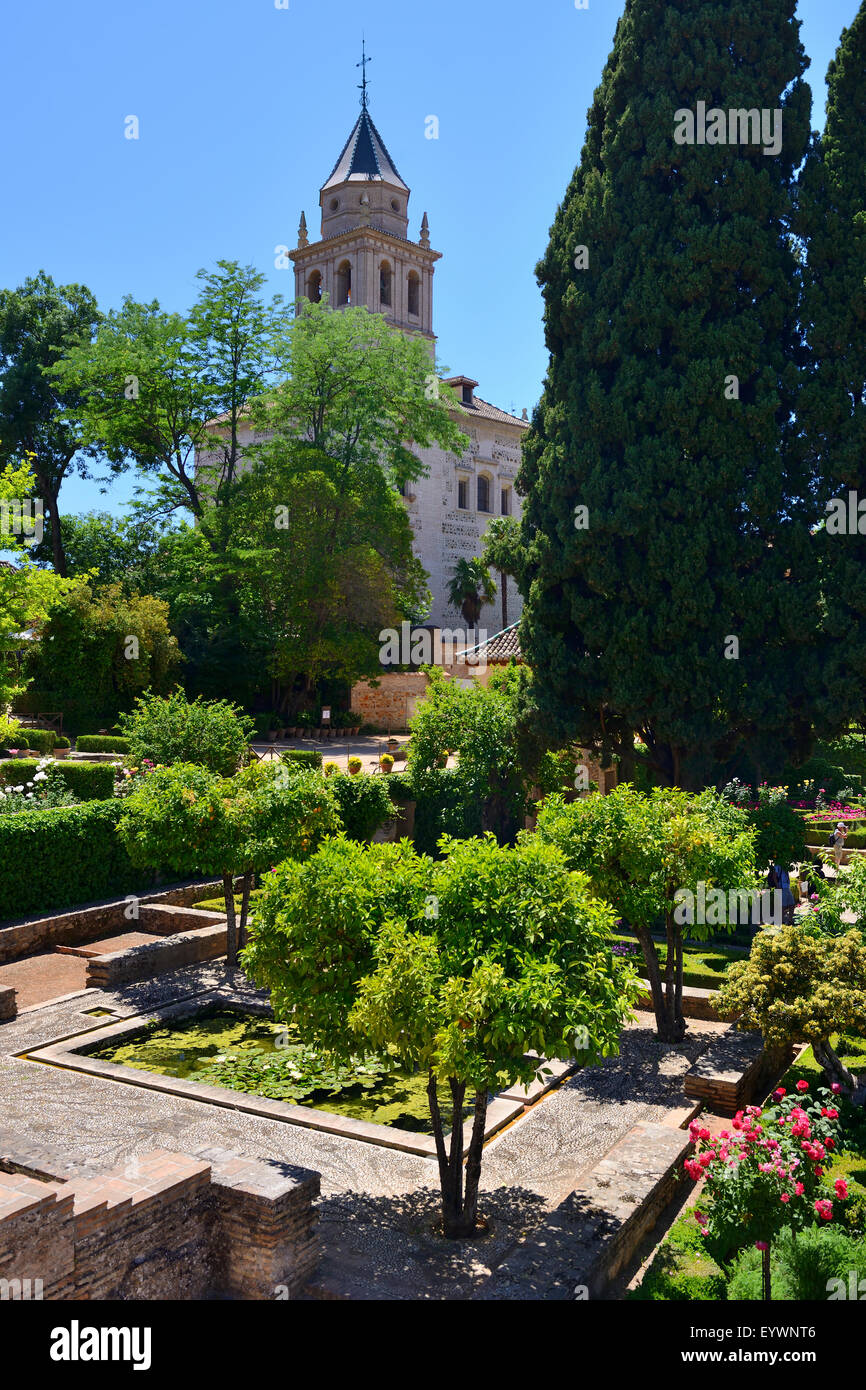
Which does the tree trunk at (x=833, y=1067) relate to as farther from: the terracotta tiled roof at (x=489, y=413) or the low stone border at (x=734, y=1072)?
the terracotta tiled roof at (x=489, y=413)

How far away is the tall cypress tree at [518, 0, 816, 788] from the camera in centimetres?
1747

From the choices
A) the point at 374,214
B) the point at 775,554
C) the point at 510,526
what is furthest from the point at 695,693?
the point at 374,214

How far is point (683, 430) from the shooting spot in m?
17.7

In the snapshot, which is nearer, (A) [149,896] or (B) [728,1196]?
(B) [728,1196]

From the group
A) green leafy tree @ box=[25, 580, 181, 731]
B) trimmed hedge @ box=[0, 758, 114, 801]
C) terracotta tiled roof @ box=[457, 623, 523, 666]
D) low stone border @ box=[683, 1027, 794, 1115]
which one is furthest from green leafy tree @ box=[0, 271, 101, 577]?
low stone border @ box=[683, 1027, 794, 1115]

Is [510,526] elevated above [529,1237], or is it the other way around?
[510,526]

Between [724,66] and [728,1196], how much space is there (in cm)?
1797

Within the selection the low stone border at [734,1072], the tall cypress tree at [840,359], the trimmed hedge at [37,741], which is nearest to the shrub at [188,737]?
the tall cypress tree at [840,359]

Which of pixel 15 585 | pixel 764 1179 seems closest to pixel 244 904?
pixel 764 1179

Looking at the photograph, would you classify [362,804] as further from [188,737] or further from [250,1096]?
[250,1096]

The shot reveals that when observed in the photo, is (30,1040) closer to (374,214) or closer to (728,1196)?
(728,1196)

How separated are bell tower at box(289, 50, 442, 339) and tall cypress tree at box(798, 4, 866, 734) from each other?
138 feet

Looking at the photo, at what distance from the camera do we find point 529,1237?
766 centimetres

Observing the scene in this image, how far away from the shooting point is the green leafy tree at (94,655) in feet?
118
